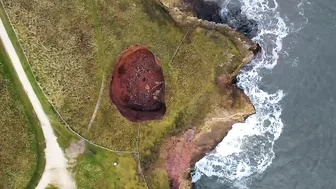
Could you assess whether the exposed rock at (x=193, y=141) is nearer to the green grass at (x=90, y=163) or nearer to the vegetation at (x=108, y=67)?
the vegetation at (x=108, y=67)

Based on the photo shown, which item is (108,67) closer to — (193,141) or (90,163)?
(90,163)

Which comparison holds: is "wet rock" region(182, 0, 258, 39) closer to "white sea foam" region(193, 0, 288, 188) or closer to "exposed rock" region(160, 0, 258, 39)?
"exposed rock" region(160, 0, 258, 39)

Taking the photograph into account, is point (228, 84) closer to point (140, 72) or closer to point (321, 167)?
point (140, 72)

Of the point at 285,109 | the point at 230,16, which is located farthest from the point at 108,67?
the point at 285,109

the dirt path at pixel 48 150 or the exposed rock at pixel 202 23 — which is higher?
the exposed rock at pixel 202 23

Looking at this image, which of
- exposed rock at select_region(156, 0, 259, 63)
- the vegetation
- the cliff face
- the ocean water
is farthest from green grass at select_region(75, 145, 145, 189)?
exposed rock at select_region(156, 0, 259, 63)

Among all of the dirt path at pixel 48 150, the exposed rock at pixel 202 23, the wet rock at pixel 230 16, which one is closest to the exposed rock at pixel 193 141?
the exposed rock at pixel 202 23
